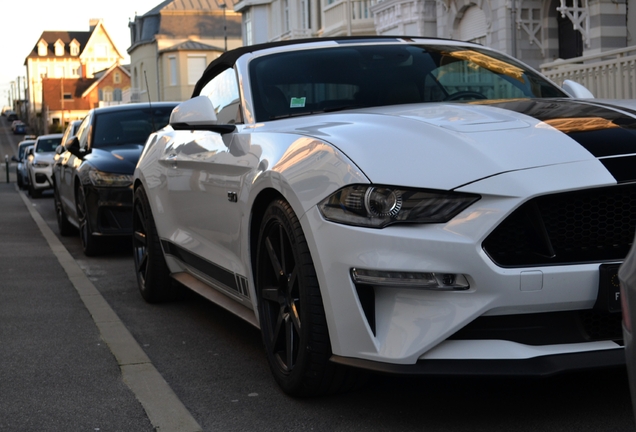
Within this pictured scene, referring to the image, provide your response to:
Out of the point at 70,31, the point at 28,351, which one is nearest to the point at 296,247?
the point at 28,351

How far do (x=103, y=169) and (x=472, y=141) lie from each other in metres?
6.42

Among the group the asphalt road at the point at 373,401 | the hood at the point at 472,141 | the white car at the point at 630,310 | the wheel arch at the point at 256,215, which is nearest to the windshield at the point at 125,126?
the asphalt road at the point at 373,401

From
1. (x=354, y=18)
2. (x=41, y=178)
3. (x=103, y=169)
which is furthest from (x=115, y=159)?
(x=354, y=18)

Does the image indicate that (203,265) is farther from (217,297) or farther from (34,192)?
(34,192)

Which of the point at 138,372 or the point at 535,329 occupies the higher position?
the point at 535,329

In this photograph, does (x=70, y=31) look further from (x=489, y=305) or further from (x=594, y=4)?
(x=489, y=305)

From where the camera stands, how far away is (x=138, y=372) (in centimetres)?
447

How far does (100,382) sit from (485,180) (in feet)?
6.82

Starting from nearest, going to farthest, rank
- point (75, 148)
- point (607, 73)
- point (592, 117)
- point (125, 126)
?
point (592, 117)
point (75, 148)
point (125, 126)
point (607, 73)

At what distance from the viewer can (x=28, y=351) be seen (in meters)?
5.00

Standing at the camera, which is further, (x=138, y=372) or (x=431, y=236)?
(x=138, y=372)

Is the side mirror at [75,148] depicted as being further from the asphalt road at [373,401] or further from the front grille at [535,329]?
the front grille at [535,329]

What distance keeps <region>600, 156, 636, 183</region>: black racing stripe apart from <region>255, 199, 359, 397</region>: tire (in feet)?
3.58

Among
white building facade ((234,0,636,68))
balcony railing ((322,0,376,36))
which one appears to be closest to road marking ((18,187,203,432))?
white building facade ((234,0,636,68))
